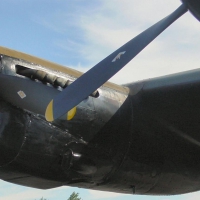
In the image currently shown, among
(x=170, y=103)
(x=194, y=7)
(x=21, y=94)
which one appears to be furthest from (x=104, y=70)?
(x=170, y=103)

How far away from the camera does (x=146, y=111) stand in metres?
8.44

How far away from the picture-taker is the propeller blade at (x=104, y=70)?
6.43 meters

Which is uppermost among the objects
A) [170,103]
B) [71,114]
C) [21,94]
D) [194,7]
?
[170,103]

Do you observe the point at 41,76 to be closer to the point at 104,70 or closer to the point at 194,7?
the point at 104,70

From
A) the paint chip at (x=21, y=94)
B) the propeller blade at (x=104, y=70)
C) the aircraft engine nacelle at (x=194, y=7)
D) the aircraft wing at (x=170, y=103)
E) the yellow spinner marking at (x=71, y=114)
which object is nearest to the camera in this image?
the aircraft engine nacelle at (x=194, y=7)

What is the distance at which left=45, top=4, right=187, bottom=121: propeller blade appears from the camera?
253 inches

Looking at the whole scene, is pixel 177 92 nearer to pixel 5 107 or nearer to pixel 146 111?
pixel 146 111

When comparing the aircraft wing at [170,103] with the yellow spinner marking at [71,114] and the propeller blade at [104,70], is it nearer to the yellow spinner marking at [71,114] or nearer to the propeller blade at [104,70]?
the yellow spinner marking at [71,114]

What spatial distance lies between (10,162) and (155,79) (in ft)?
8.85

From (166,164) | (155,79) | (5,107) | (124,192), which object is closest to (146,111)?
(155,79)

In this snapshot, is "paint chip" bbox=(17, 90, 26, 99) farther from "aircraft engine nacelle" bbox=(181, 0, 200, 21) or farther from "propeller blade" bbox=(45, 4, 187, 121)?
"aircraft engine nacelle" bbox=(181, 0, 200, 21)

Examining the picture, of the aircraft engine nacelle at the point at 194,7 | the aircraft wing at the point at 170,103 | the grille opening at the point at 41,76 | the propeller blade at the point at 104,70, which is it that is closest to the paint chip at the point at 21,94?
the grille opening at the point at 41,76

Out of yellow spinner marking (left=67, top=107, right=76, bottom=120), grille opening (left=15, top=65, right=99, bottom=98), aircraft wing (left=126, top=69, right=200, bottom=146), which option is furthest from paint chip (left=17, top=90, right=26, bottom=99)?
aircraft wing (left=126, top=69, right=200, bottom=146)

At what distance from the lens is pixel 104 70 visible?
6.51 meters
